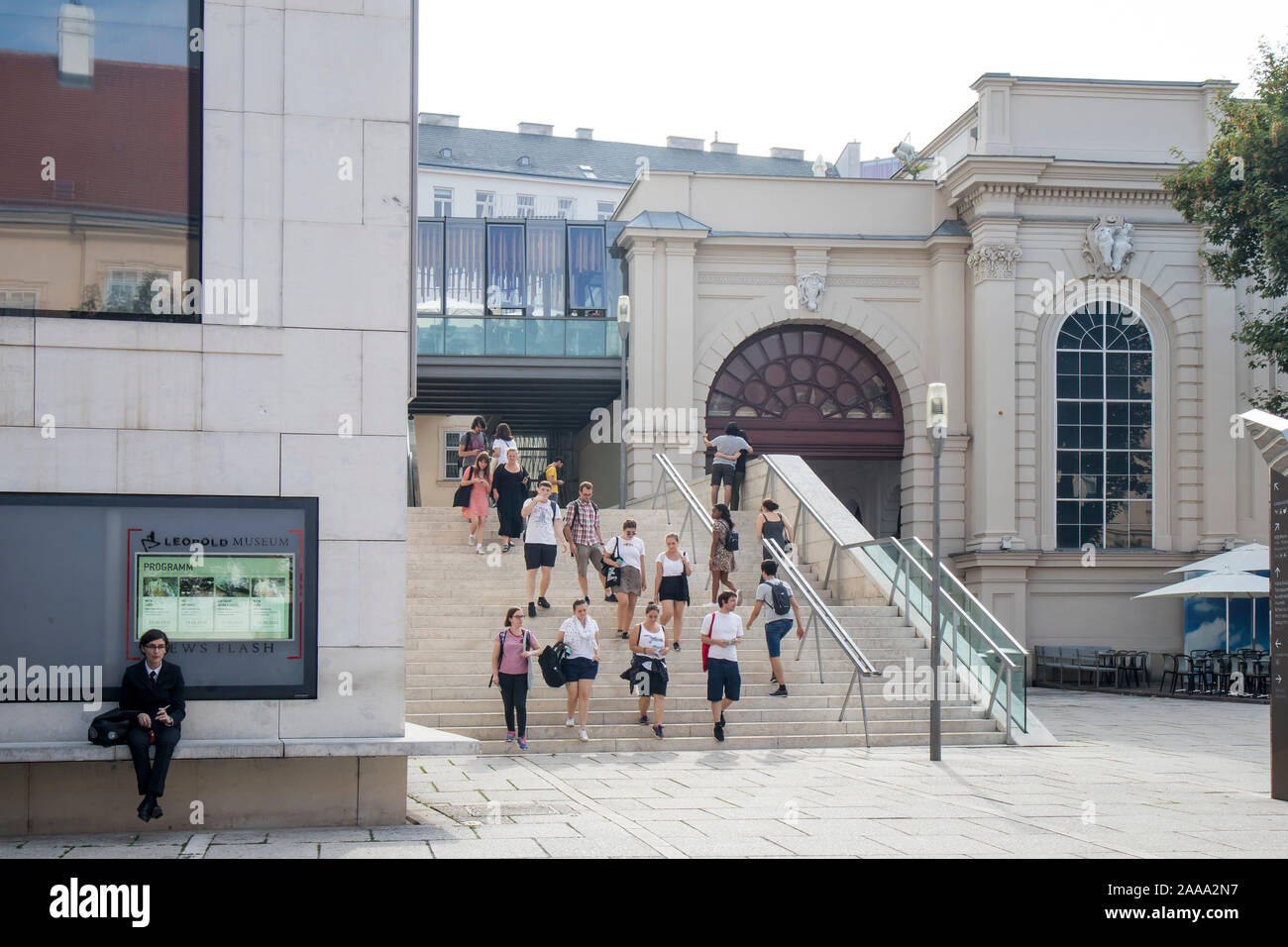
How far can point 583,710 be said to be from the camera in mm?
14898

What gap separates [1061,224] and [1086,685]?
9.72 m

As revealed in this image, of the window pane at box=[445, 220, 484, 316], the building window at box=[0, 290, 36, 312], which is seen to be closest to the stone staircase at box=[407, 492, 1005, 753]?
the building window at box=[0, 290, 36, 312]

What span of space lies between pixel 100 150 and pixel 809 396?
2363 centimetres

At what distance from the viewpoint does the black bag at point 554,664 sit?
14594 mm

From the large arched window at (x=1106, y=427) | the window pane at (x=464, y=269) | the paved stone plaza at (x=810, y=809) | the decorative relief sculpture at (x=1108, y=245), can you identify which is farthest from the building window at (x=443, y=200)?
the paved stone plaza at (x=810, y=809)

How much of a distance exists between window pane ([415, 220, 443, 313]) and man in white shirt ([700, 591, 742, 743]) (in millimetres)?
18934

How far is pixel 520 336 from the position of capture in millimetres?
32719

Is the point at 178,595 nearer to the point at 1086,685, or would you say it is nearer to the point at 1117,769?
the point at 1117,769

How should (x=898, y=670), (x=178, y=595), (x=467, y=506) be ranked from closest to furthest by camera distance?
(x=178, y=595)
(x=898, y=670)
(x=467, y=506)

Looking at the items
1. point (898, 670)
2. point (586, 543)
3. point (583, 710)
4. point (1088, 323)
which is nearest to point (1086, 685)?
point (1088, 323)

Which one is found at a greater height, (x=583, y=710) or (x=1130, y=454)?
(x=1130, y=454)

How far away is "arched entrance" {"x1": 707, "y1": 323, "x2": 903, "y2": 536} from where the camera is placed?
105ft

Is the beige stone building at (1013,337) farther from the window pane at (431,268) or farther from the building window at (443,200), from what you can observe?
the building window at (443,200)

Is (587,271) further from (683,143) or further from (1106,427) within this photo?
(683,143)
